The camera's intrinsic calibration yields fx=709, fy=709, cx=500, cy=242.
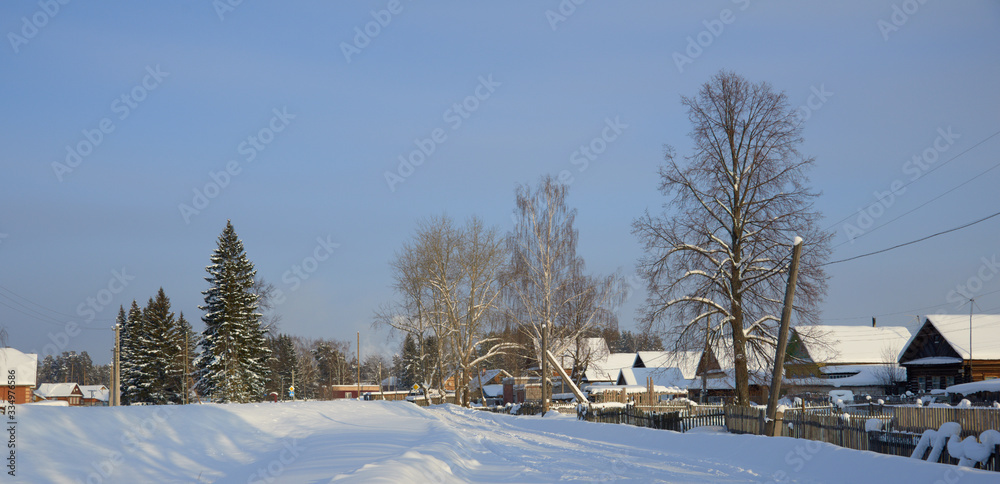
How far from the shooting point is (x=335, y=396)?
361 feet

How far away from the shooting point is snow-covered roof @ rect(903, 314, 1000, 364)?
139ft

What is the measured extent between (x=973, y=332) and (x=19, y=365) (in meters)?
64.0

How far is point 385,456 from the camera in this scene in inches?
609

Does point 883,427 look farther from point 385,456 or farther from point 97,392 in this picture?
point 97,392

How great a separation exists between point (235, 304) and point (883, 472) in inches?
1802

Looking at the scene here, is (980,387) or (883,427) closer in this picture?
(883,427)

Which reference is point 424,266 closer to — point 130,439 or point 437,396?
point 437,396

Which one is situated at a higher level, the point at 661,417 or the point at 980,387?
the point at 980,387

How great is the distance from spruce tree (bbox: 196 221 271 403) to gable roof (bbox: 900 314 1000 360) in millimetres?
45743

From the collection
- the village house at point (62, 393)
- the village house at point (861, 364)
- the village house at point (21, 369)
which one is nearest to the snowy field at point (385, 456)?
the village house at point (21, 369)

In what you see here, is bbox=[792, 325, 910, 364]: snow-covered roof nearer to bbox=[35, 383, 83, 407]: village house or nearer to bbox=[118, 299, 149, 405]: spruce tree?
bbox=[118, 299, 149, 405]: spruce tree

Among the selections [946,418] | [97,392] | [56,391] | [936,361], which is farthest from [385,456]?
[97,392]

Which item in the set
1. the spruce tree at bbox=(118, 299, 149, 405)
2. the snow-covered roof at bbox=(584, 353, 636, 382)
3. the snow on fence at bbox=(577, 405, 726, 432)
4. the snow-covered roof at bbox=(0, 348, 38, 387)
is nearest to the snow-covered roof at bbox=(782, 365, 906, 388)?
the snow-covered roof at bbox=(584, 353, 636, 382)

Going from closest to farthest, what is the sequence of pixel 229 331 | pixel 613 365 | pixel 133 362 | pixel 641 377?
pixel 229 331
pixel 133 362
pixel 641 377
pixel 613 365
